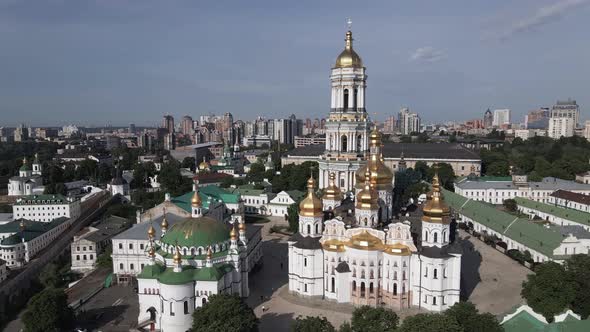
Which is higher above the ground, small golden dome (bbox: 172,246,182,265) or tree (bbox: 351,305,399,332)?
small golden dome (bbox: 172,246,182,265)

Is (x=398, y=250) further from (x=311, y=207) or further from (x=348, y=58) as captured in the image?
(x=348, y=58)

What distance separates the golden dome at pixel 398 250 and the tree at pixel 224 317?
742 centimetres

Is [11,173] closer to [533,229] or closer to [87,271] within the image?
[87,271]

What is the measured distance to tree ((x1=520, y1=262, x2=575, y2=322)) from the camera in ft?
61.1

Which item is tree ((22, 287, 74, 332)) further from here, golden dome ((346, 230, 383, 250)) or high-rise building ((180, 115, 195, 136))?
high-rise building ((180, 115, 195, 136))

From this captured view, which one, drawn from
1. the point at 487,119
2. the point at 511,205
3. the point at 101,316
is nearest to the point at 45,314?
the point at 101,316

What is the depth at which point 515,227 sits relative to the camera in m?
31.3

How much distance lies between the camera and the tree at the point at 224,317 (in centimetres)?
1622

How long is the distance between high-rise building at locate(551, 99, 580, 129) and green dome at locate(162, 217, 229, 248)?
12017cm

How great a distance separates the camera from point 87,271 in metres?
29.5

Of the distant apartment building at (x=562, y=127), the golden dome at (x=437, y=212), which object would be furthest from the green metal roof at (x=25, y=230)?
the distant apartment building at (x=562, y=127)

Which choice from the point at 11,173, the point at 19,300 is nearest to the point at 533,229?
the point at 19,300

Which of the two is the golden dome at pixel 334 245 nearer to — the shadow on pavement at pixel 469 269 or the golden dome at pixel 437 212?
the golden dome at pixel 437 212

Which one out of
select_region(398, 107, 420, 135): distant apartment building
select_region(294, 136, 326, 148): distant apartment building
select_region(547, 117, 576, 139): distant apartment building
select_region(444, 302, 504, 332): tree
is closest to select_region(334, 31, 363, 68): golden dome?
select_region(444, 302, 504, 332): tree
